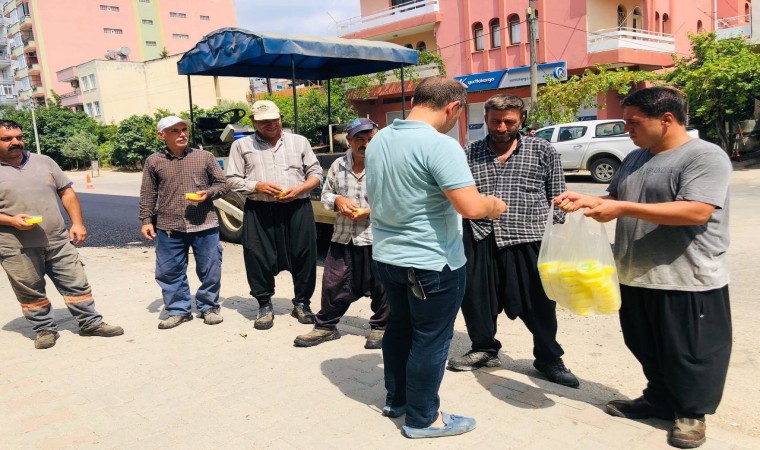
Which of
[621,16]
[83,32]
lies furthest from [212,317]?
[83,32]

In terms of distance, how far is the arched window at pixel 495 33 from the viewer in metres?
24.6

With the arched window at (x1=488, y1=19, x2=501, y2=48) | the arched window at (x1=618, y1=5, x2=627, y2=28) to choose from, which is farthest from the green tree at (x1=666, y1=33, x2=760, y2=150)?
the arched window at (x1=488, y1=19, x2=501, y2=48)

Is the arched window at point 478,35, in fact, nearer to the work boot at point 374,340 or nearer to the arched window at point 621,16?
the arched window at point 621,16

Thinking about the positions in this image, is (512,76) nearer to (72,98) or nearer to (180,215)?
(180,215)

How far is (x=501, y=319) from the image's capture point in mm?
4957

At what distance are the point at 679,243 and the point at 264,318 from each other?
10.7 feet

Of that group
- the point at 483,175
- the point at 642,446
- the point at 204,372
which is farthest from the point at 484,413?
the point at 204,372

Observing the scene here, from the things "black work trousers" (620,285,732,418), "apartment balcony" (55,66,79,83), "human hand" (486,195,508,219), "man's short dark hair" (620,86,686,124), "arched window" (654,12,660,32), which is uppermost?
"apartment balcony" (55,66,79,83)

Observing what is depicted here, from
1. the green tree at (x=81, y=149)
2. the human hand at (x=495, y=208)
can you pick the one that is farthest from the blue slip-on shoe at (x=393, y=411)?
the green tree at (x=81, y=149)

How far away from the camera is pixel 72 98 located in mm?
50719

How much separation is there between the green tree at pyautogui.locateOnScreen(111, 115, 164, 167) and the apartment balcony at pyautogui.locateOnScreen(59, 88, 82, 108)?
19383mm

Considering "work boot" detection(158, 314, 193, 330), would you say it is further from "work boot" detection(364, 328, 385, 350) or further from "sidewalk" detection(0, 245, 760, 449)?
"work boot" detection(364, 328, 385, 350)

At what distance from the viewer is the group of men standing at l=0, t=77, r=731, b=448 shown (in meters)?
2.62

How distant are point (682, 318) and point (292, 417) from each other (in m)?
2.04
